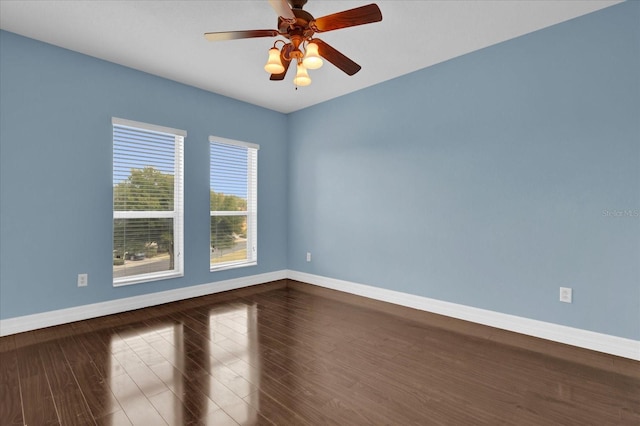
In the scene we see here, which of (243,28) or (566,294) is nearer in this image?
(566,294)

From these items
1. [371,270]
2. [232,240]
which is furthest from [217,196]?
[371,270]

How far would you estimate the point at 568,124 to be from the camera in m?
2.75

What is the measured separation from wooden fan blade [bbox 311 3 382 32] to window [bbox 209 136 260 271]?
2688 mm

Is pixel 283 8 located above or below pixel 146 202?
above

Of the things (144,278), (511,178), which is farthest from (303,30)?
(144,278)

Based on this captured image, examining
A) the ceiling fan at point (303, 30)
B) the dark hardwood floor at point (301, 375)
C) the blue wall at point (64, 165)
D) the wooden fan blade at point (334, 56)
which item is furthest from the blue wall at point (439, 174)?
the ceiling fan at point (303, 30)

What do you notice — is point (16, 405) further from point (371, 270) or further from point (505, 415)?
point (371, 270)

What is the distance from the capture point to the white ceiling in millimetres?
2547

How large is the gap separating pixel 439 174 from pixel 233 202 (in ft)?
9.55

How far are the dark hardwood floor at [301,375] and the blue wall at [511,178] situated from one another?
1.81ft

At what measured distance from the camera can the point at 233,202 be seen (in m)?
4.71

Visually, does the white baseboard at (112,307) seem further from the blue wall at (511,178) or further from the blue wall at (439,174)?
the blue wall at (511,178)

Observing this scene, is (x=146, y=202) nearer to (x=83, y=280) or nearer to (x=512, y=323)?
(x=83, y=280)

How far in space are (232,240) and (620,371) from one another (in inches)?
170
